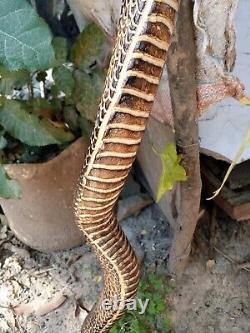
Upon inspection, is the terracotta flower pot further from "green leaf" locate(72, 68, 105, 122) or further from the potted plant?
"green leaf" locate(72, 68, 105, 122)

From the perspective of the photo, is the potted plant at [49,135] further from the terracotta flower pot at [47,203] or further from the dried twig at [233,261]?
the dried twig at [233,261]

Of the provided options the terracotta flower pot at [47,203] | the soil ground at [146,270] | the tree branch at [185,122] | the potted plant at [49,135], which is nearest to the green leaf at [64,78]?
the potted plant at [49,135]

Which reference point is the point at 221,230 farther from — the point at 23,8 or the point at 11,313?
the point at 23,8

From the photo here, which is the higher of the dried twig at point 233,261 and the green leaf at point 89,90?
the green leaf at point 89,90

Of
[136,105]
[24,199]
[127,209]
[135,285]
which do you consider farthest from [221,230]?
[136,105]

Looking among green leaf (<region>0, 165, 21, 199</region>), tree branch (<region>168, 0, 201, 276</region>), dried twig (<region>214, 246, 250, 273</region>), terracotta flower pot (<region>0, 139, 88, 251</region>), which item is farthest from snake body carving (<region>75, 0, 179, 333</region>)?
dried twig (<region>214, 246, 250, 273</region>)
